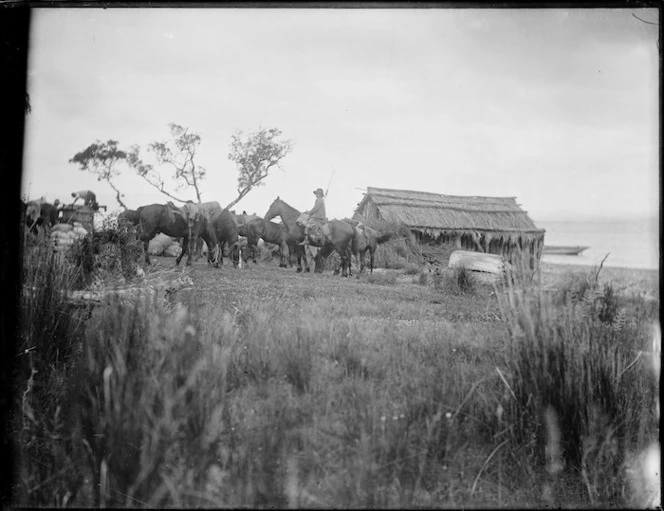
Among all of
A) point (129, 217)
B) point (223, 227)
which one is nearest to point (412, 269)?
point (223, 227)

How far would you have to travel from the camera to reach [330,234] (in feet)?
11.2

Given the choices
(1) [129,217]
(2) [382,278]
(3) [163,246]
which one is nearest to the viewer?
(1) [129,217]

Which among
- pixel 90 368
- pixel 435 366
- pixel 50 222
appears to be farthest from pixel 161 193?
pixel 435 366

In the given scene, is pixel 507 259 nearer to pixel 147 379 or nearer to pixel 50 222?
pixel 147 379

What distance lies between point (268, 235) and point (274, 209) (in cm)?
35

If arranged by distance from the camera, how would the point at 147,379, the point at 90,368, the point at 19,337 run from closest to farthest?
the point at 147,379 → the point at 90,368 → the point at 19,337

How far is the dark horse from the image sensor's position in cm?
309

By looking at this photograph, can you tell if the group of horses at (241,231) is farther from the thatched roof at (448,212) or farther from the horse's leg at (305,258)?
the thatched roof at (448,212)

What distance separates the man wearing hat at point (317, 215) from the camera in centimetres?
313

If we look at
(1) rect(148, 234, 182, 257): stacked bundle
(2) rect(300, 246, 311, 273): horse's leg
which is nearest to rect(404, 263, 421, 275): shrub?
(2) rect(300, 246, 311, 273): horse's leg

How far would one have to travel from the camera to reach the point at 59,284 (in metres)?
2.96

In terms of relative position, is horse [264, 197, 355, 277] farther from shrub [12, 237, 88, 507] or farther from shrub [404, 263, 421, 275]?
shrub [12, 237, 88, 507]

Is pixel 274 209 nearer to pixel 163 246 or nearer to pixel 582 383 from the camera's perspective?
pixel 163 246

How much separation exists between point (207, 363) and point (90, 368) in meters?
0.73
